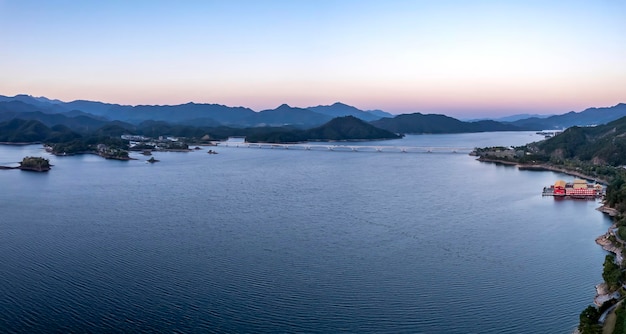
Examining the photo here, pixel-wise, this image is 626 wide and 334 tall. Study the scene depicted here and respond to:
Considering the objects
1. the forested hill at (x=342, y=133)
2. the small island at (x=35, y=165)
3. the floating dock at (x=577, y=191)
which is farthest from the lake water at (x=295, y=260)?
the forested hill at (x=342, y=133)

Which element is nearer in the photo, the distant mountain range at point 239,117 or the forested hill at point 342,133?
the forested hill at point 342,133

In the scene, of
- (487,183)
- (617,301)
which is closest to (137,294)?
Result: (617,301)

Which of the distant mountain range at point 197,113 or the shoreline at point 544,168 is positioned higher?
the distant mountain range at point 197,113

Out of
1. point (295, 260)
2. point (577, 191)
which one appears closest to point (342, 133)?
point (577, 191)

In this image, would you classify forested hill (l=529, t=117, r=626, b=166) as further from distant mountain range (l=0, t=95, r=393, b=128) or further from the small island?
distant mountain range (l=0, t=95, r=393, b=128)

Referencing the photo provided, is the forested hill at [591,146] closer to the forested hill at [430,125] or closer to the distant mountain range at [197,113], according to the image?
the forested hill at [430,125]

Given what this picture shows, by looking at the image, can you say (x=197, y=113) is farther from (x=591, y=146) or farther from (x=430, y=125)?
(x=591, y=146)
